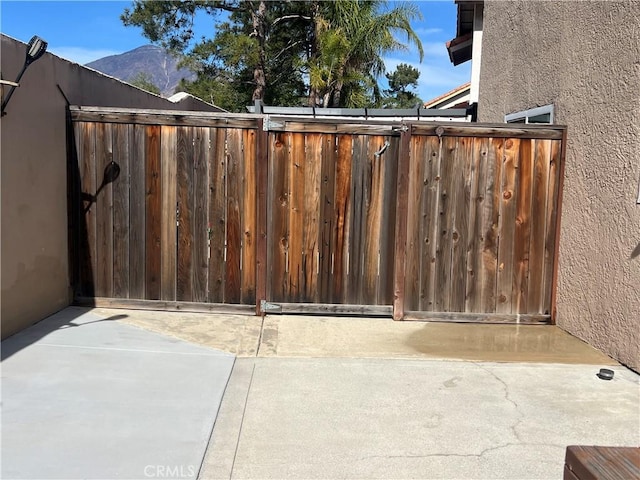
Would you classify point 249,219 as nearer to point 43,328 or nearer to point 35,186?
point 35,186

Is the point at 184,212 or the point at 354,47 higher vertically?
the point at 354,47

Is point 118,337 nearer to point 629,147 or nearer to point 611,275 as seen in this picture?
point 611,275

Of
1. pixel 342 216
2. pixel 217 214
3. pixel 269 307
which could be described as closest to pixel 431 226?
pixel 342 216

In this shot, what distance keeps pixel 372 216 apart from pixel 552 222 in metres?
1.89

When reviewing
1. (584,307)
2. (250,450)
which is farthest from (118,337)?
(584,307)

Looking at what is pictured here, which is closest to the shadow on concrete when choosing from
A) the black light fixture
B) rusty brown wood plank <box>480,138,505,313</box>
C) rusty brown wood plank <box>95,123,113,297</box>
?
rusty brown wood plank <box>95,123,113,297</box>

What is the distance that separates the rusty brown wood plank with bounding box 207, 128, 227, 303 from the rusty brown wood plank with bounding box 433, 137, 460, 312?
227 centimetres

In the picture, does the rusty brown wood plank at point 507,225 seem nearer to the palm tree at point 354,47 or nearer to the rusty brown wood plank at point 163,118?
the rusty brown wood plank at point 163,118

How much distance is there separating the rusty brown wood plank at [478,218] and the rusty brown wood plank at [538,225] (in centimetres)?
44

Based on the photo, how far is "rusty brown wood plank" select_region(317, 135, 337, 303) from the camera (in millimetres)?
5902

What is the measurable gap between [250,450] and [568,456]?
1.91 meters

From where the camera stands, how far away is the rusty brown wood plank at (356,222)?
5914 mm

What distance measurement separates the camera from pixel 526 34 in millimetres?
6973

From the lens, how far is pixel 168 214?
5.93 metres
